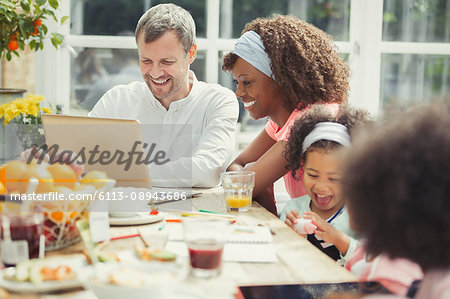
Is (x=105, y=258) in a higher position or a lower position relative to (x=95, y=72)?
lower

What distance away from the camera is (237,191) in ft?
4.97

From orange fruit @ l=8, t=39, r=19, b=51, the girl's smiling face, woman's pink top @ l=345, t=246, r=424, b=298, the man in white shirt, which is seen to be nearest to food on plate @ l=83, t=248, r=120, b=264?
woman's pink top @ l=345, t=246, r=424, b=298

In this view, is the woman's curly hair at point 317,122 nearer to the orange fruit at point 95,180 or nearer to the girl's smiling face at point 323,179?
the girl's smiling face at point 323,179

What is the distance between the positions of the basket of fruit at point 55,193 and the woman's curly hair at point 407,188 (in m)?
0.59

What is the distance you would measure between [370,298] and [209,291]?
0.96ft

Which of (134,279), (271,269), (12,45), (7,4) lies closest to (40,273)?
(134,279)

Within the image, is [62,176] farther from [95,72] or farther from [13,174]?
[95,72]

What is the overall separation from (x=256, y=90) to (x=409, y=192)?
1.33 m

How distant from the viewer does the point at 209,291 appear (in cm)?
86

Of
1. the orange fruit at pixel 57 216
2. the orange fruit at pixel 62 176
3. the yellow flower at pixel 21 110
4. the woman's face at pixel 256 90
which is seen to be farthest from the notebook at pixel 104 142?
the yellow flower at pixel 21 110

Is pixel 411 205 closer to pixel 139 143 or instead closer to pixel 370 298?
pixel 370 298

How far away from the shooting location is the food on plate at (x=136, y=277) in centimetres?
78

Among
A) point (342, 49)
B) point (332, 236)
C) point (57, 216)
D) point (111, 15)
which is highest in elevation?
point (111, 15)

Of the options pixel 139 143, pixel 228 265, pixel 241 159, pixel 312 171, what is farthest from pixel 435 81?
pixel 228 265
